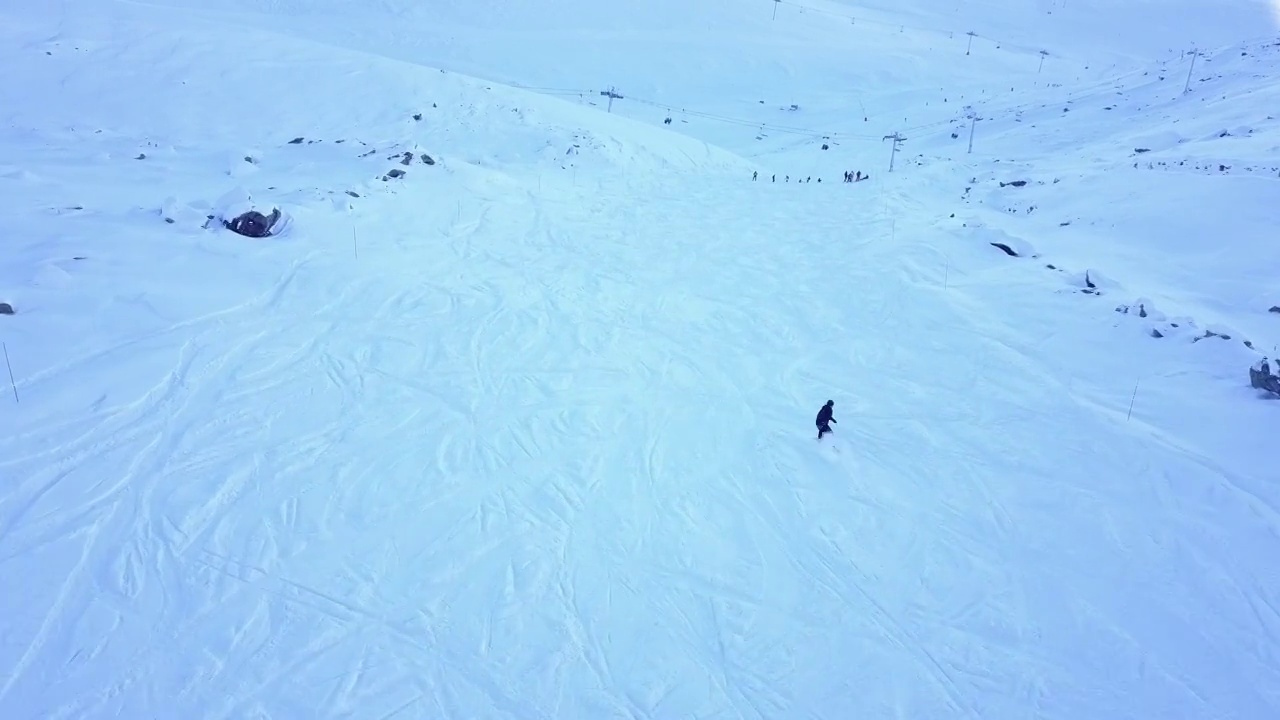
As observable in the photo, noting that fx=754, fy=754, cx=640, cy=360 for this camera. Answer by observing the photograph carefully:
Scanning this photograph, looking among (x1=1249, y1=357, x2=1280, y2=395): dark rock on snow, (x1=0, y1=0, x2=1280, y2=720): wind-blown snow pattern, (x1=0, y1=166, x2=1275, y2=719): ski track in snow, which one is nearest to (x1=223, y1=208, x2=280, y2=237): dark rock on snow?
(x1=0, y1=0, x2=1280, y2=720): wind-blown snow pattern

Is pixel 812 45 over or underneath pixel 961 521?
over

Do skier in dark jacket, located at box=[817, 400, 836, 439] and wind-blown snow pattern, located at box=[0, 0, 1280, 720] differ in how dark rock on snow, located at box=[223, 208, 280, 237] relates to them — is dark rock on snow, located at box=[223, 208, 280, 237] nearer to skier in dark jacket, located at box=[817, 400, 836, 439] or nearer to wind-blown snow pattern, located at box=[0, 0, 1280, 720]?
wind-blown snow pattern, located at box=[0, 0, 1280, 720]

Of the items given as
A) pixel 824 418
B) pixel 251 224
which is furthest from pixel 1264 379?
pixel 251 224

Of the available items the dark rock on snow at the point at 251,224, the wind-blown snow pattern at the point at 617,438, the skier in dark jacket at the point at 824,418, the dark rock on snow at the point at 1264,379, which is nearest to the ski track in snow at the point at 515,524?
the wind-blown snow pattern at the point at 617,438

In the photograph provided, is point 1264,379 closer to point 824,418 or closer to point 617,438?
point 824,418

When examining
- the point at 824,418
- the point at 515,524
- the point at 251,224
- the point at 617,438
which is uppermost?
the point at 251,224

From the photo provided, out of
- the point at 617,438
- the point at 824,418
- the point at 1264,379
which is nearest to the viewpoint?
the point at 824,418

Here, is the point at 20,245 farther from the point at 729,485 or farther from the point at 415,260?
the point at 729,485

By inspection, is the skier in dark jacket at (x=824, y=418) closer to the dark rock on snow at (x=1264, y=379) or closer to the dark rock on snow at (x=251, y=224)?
the dark rock on snow at (x=1264, y=379)

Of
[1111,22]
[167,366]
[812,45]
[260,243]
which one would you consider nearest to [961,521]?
[167,366]
